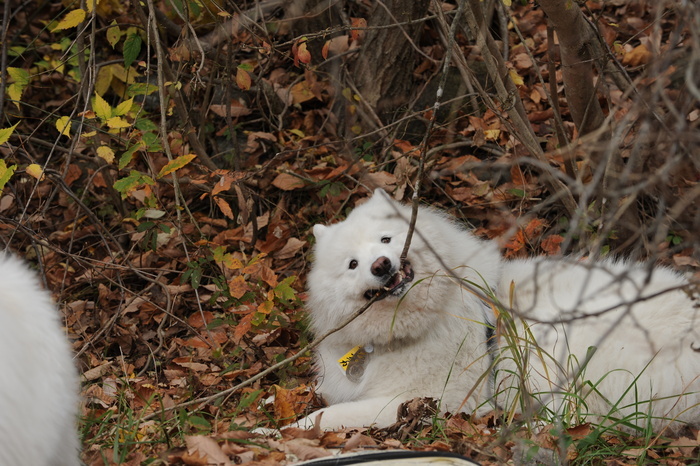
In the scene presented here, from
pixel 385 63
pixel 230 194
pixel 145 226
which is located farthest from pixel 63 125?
pixel 385 63

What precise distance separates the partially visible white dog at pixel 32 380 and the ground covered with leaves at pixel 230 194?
2.70 ft

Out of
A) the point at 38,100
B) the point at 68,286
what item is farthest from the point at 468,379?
the point at 38,100

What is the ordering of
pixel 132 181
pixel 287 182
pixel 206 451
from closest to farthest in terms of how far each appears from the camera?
pixel 206 451
pixel 132 181
pixel 287 182

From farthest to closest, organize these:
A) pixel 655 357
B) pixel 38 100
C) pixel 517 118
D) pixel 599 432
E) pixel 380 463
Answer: pixel 38 100 → pixel 517 118 → pixel 655 357 → pixel 599 432 → pixel 380 463

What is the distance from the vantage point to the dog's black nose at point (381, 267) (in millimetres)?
3791

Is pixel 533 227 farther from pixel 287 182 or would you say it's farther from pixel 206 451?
pixel 206 451

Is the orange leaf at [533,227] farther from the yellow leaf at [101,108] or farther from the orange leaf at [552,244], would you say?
the yellow leaf at [101,108]

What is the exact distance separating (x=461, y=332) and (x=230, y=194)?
2663 mm

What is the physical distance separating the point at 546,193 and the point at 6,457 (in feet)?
14.7

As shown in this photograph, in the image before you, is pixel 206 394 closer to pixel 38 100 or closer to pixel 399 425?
pixel 399 425

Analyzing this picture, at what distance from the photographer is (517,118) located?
4609 millimetres

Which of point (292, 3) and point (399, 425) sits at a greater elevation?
point (292, 3)

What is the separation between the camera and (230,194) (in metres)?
5.93

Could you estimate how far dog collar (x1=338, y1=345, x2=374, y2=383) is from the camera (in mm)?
4137
